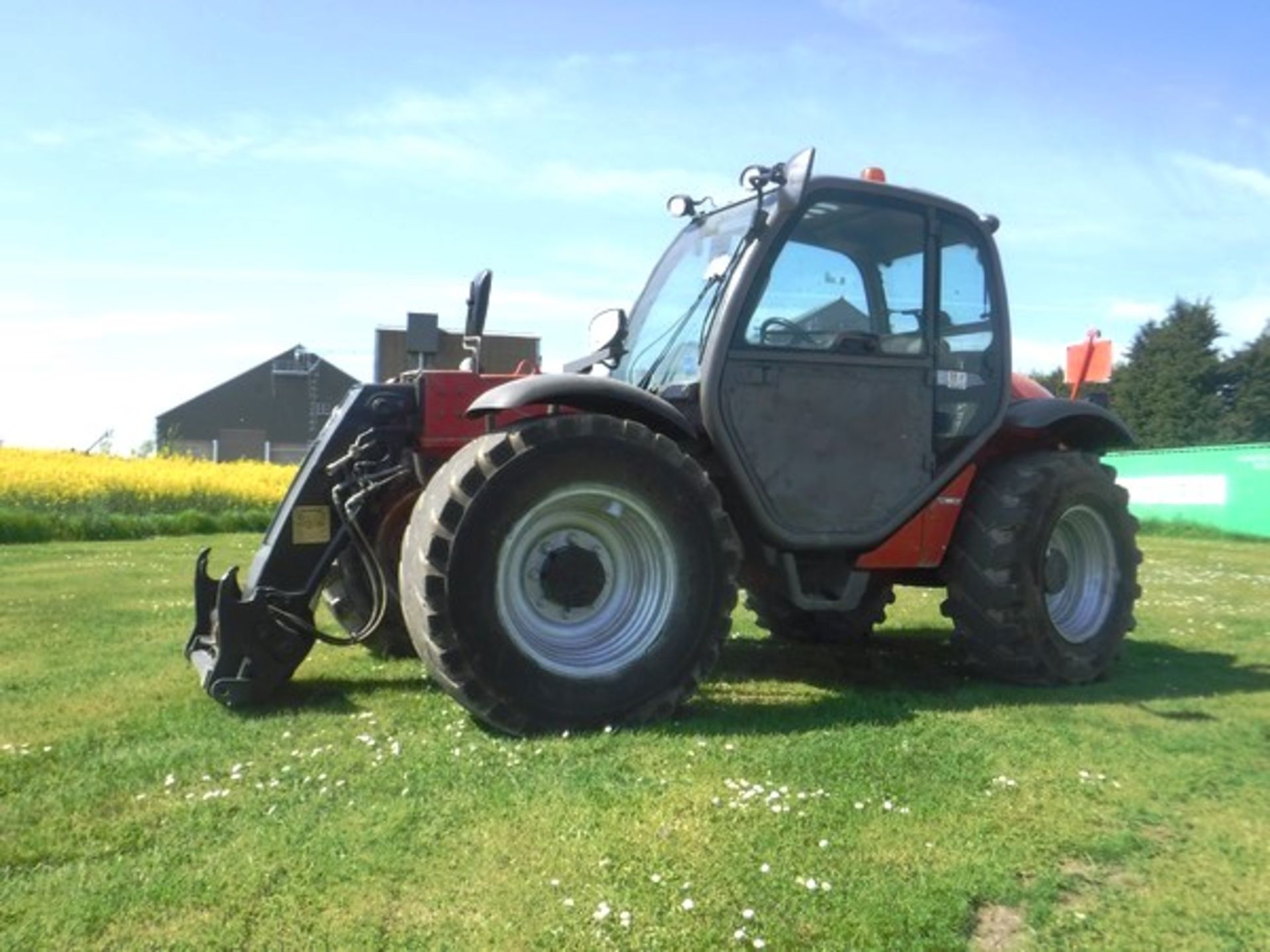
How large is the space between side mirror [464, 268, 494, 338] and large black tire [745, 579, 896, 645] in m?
2.36

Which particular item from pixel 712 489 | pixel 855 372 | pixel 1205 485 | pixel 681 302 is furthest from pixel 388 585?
pixel 1205 485

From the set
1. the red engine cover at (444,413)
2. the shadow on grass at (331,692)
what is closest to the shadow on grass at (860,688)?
the shadow on grass at (331,692)

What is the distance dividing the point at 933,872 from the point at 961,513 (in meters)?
3.22

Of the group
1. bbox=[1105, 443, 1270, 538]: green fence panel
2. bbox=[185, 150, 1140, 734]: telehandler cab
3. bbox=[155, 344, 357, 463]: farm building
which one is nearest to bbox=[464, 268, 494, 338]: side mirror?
bbox=[185, 150, 1140, 734]: telehandler cab

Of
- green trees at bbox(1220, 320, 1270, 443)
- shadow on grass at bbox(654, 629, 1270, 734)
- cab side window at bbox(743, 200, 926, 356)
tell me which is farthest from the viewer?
green trees at bbox(1220, 320, 1270, 443)

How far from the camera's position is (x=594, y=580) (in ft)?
16.1

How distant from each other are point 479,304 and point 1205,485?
22.1 meters

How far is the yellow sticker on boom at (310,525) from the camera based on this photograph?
17.3 ft

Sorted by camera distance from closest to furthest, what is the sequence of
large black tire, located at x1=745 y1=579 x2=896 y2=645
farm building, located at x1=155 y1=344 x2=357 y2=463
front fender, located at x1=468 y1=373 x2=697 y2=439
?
front fender, located at x1=468 y1=373 x2=697 y2=439, large black tire, located at x1=745 y1=579 x2=896 y2=645, farm building, located at x1=155 y1=344 x2=357 y2=463

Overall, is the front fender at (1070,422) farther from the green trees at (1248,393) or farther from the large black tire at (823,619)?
the green trees at (1248,393)

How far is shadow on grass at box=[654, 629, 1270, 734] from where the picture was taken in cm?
501

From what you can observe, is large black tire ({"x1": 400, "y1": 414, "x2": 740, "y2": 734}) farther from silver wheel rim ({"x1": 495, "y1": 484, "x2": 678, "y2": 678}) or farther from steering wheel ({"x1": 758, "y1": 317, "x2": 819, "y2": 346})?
steering wheel ({"x1": 758, "y1": 317, "x2": 819, "y2": 346})

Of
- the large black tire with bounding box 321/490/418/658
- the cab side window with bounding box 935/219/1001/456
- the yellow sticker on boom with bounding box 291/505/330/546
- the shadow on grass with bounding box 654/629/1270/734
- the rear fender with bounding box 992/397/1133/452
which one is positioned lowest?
the shadow on grass with bounding box 654/629/1270/734

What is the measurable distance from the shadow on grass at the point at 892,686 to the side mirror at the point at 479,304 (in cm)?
223
